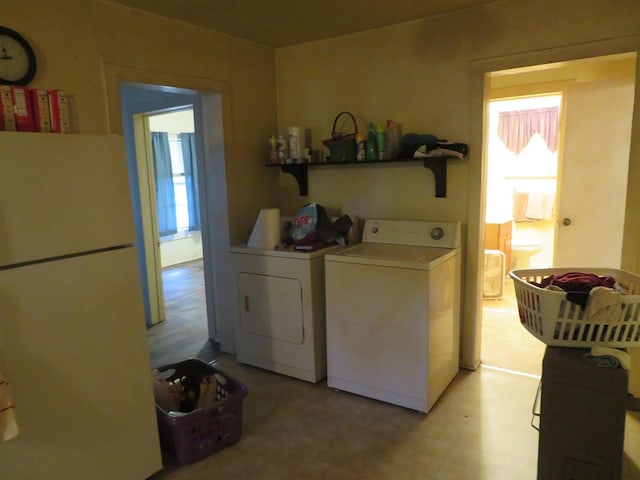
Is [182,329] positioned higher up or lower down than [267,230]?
lower down

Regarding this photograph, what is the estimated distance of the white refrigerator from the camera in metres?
1.46

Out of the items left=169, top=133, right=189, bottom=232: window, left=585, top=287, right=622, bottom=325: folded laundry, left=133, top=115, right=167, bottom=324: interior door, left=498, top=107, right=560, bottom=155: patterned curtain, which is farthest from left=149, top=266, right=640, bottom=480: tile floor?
left=169, top=133, right=189, bottom=232: window

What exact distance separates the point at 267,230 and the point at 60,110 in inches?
55.0

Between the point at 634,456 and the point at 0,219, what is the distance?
276 centimetres

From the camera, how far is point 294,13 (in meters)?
2.58

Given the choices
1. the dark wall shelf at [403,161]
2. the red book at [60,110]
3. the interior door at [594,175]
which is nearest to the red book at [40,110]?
the red book at [60,110]

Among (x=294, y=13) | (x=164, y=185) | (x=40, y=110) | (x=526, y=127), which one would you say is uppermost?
(x=294, y=13)

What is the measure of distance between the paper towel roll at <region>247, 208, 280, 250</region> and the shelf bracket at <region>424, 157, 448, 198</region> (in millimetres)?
1016

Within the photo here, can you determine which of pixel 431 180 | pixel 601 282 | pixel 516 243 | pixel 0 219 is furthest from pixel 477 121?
pixel 516 243

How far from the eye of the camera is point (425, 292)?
2.28 metres

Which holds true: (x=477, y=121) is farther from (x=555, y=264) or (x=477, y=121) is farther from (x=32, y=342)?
(x=32, y=342)

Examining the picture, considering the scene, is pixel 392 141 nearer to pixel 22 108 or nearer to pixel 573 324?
pixel 573 324

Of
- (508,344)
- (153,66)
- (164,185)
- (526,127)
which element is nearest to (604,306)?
(508,344)

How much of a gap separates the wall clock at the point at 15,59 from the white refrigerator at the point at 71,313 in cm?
71
